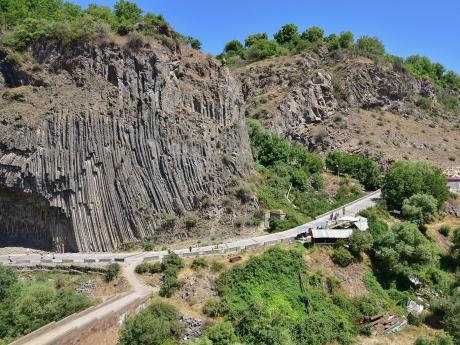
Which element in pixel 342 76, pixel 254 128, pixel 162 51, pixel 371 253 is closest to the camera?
pixel 371 253

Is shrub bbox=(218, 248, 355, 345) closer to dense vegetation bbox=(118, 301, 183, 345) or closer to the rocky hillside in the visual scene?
dense vegetation bbox=(118, 301, 183, 345)

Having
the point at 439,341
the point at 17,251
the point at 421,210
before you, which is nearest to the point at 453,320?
the point at 439,341

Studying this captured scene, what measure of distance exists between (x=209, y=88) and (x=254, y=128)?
10.5m

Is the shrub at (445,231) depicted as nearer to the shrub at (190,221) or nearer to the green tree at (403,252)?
the green tree at (403,252)

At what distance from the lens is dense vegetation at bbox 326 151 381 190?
159ft

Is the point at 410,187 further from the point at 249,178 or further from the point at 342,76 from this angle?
the point at 342,76

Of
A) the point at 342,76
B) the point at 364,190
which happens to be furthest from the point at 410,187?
the point at 342,76

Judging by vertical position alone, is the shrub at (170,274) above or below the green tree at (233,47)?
below

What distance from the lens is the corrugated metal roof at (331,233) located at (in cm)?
3073

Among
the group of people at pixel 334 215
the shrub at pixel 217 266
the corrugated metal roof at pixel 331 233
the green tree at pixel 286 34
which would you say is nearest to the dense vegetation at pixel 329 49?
the green tree at pixel 286 34

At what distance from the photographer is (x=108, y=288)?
26.0 meters

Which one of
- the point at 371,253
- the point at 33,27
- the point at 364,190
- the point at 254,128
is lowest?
the point at 371,253

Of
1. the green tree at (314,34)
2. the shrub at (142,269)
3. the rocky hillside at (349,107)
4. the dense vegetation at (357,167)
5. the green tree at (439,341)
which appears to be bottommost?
the green tree at (439,341)

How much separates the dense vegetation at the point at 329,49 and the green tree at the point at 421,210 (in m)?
35.8
